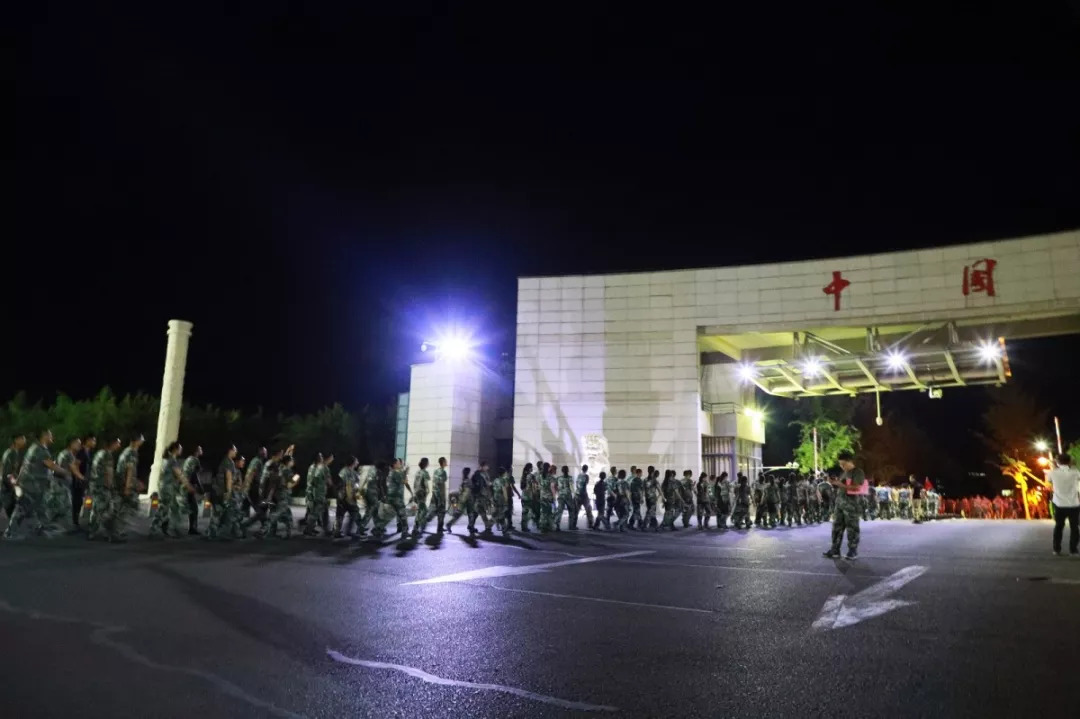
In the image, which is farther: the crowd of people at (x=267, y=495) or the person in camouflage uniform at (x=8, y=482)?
the crowd of people at (x=267, y=495)

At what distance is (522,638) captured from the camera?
18.4 feet

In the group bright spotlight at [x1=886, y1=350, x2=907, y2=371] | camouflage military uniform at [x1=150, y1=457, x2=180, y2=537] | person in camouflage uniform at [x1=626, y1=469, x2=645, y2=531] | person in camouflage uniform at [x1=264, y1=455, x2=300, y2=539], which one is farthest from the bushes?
camouflage military uniform at [x1=150, y1=457, x2=180, y2=537]

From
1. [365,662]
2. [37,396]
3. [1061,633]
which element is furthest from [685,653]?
[37,396]

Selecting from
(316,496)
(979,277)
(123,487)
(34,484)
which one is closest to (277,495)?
(316,496)

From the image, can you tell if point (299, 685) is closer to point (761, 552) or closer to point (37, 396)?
point (761, 552)

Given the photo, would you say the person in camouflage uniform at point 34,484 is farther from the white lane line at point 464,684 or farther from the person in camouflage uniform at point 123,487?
the white lane line at point 464,684

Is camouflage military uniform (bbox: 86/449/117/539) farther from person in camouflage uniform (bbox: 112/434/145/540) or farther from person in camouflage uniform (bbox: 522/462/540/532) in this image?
person in camouflage uniform (bbox: 522/462/540/532)

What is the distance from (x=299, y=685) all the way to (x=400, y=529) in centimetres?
1121

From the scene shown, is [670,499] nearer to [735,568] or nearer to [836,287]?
[735,568]

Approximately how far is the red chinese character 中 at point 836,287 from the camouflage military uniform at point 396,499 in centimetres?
1833

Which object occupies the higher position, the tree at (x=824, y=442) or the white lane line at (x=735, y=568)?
the tree at (x=824, y=442)

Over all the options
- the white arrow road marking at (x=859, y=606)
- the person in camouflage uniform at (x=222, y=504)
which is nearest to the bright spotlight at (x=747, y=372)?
the white arrow road marking at (x=859, y=606)

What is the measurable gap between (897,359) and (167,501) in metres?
24.3

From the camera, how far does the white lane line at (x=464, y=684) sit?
3924 millimetres
